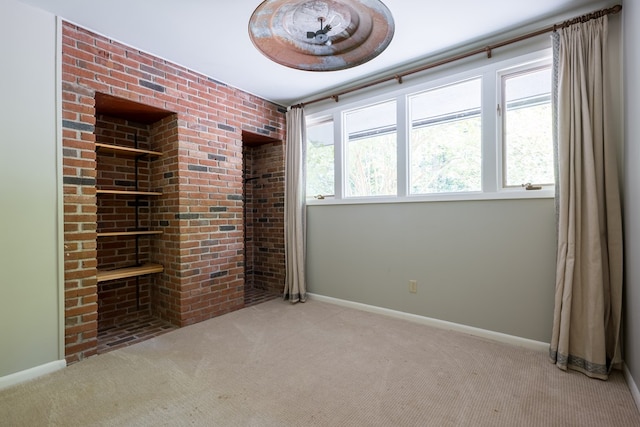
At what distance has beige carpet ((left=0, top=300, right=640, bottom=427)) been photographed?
1.58 m

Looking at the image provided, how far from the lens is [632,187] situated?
5.72 ft

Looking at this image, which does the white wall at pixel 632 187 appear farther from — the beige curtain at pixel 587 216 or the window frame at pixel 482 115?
the window frame at pixel 482 115

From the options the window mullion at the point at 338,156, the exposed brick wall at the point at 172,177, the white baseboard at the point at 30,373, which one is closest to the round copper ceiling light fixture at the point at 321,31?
the exposed brick wall at the point at 172,177

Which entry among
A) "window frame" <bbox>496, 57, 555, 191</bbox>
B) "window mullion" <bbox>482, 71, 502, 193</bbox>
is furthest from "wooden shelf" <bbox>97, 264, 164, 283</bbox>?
"window frame" <bbox>496, 57, 555, 191</bbox>

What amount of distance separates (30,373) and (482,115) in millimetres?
3745

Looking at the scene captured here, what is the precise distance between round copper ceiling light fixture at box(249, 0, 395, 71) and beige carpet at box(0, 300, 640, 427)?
6.29 ft

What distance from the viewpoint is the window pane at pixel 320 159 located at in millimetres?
3678

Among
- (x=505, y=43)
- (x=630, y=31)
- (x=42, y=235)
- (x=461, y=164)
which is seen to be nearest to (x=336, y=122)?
(x=461, y=164)

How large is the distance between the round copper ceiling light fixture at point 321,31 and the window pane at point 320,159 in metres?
1.89

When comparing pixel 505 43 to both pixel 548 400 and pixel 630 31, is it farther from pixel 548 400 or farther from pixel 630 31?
pixel 548 400

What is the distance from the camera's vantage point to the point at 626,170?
1.87 m

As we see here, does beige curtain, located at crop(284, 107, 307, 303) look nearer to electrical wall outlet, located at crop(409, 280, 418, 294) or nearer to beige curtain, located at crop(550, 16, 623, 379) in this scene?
electrical wall outlet, located at crop(409, 280, 418, 294)

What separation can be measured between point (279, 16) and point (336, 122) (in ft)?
6.72

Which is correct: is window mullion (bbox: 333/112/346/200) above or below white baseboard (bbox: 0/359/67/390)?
above
